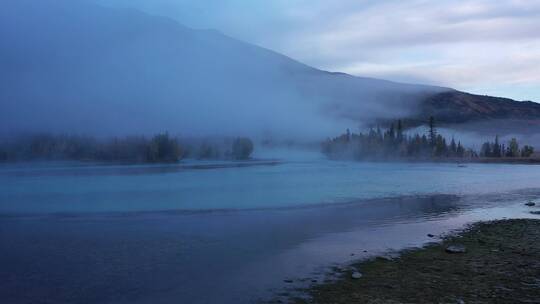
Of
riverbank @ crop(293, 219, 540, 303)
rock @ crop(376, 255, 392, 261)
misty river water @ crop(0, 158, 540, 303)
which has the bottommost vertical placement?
misty river water @ crop(0, 158, 540, 303)

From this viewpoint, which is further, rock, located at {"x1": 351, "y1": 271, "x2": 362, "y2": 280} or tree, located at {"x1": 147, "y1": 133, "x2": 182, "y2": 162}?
tree, located at {"x1": 147, "y1": 133, "x2": 182, "y2": 162}

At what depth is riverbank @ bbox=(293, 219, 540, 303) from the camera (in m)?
9.28

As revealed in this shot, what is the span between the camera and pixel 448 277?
1064 centimetres

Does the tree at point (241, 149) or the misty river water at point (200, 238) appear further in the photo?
the tree at point (241, 149)

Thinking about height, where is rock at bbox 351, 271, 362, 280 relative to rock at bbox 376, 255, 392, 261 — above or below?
above

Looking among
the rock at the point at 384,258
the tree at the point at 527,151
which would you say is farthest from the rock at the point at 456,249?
the tree at the point at 527,151

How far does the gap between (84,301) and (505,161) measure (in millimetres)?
133669

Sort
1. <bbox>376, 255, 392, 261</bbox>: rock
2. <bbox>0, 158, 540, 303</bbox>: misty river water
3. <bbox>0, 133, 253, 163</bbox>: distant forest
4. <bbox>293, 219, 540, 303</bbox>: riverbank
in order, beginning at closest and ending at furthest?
<bbox>293, 219, 540, 303</bbox>: riverbank, <bbox>0, 158, 540, 303</bbox>: misty river water, <bbox>376, 255, 392, 261</bbox>: rock, <bbox>0, 133, 253, 163</bbox>: distant forest

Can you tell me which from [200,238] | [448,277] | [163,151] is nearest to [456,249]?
[448,277]

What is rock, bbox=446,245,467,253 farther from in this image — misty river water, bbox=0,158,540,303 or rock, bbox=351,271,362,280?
rock, bbox=351,271,362,280

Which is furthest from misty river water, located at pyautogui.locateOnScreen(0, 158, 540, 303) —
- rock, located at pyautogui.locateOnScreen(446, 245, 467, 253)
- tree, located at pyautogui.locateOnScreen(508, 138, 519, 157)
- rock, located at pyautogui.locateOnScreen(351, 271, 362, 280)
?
tree, located at pyautogui.locateOnScreen(508, 138, 519, 157)

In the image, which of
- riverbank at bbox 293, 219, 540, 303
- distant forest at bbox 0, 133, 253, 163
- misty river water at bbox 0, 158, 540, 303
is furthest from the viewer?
distant forest at bbox 0, 133, 253, 163

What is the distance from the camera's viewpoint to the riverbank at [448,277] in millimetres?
9281

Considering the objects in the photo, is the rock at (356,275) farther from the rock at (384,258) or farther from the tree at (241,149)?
the tree at (241,149)
